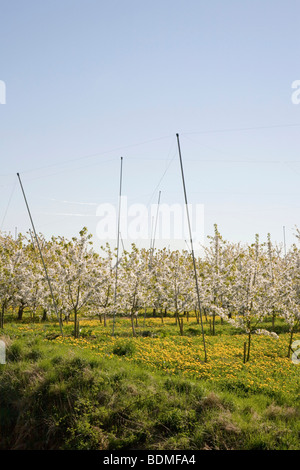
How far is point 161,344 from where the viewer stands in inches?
789

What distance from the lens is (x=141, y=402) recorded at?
1216 centimetres

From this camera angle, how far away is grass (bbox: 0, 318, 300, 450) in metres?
10.7

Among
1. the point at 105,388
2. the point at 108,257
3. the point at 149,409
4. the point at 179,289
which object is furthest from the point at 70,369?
the point at 179,289

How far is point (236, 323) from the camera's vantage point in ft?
58.3

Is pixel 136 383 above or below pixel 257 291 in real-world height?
below

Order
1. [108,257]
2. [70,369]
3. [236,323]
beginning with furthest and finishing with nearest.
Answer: [108,257]
[236,323]
[70,369]

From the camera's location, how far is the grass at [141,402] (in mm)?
10714

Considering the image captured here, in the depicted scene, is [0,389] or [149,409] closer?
[149,409]

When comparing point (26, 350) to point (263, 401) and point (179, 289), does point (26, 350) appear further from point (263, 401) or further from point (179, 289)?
point (179, 289)

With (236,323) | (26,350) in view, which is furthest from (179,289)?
(26,350)

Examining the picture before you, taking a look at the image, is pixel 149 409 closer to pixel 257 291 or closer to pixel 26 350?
pixel 26 350
